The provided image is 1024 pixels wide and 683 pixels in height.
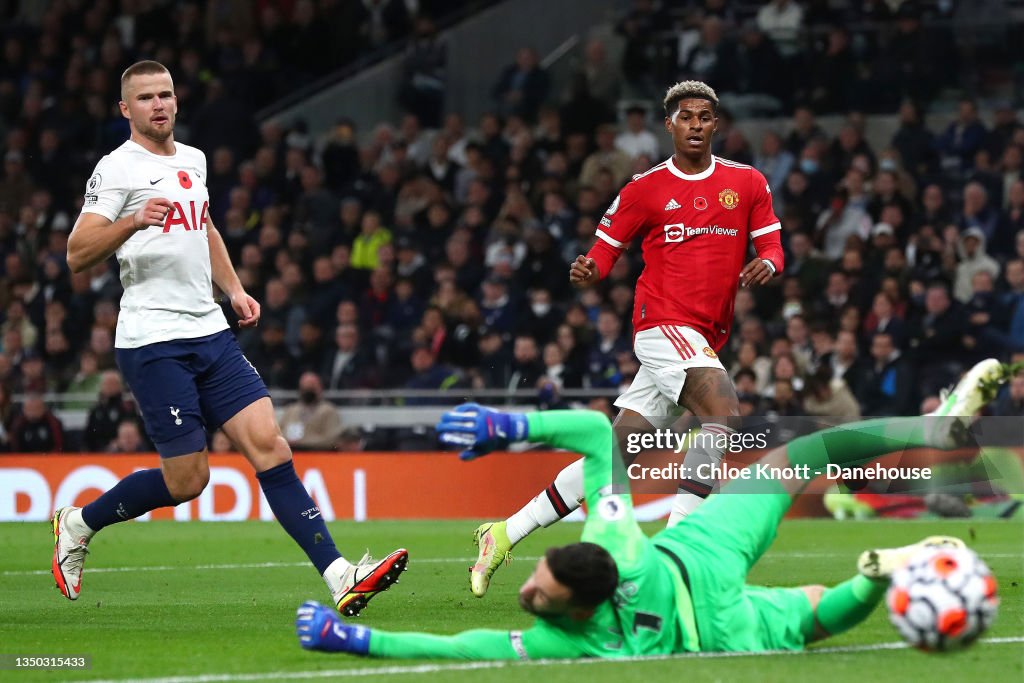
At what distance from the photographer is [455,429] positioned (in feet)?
19.2

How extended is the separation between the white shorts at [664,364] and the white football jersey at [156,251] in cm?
Answer: 235

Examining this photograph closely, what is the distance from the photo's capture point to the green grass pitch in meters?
6.19

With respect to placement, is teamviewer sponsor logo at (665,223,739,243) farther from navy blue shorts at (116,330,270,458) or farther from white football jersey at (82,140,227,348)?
white football jersey at (82,140,227,348)

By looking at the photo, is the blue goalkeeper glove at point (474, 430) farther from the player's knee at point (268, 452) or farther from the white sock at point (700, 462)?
the white sock at point (700, 462)

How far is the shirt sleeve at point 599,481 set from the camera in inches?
241

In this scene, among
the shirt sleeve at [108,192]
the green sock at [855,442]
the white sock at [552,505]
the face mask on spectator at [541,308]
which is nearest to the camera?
the green sock at [855,442]

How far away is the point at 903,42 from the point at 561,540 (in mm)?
9244

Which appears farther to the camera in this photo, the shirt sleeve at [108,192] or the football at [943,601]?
the shirt sleeve at [108,192]

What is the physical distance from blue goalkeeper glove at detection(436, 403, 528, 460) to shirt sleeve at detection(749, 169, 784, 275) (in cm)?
359

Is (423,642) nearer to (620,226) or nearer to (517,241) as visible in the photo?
(620,226)

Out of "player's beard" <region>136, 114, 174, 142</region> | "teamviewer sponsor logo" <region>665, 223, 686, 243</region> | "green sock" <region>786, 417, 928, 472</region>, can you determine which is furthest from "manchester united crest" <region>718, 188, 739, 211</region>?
"player's beard" <region>136, 114, 174, 142</region>

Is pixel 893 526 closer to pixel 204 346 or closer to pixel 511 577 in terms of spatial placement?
pixel 511 577

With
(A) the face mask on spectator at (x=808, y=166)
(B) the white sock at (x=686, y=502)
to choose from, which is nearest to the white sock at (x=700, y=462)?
(B) the white sock at (x=686, y=502)

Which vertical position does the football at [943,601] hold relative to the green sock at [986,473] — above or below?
above
